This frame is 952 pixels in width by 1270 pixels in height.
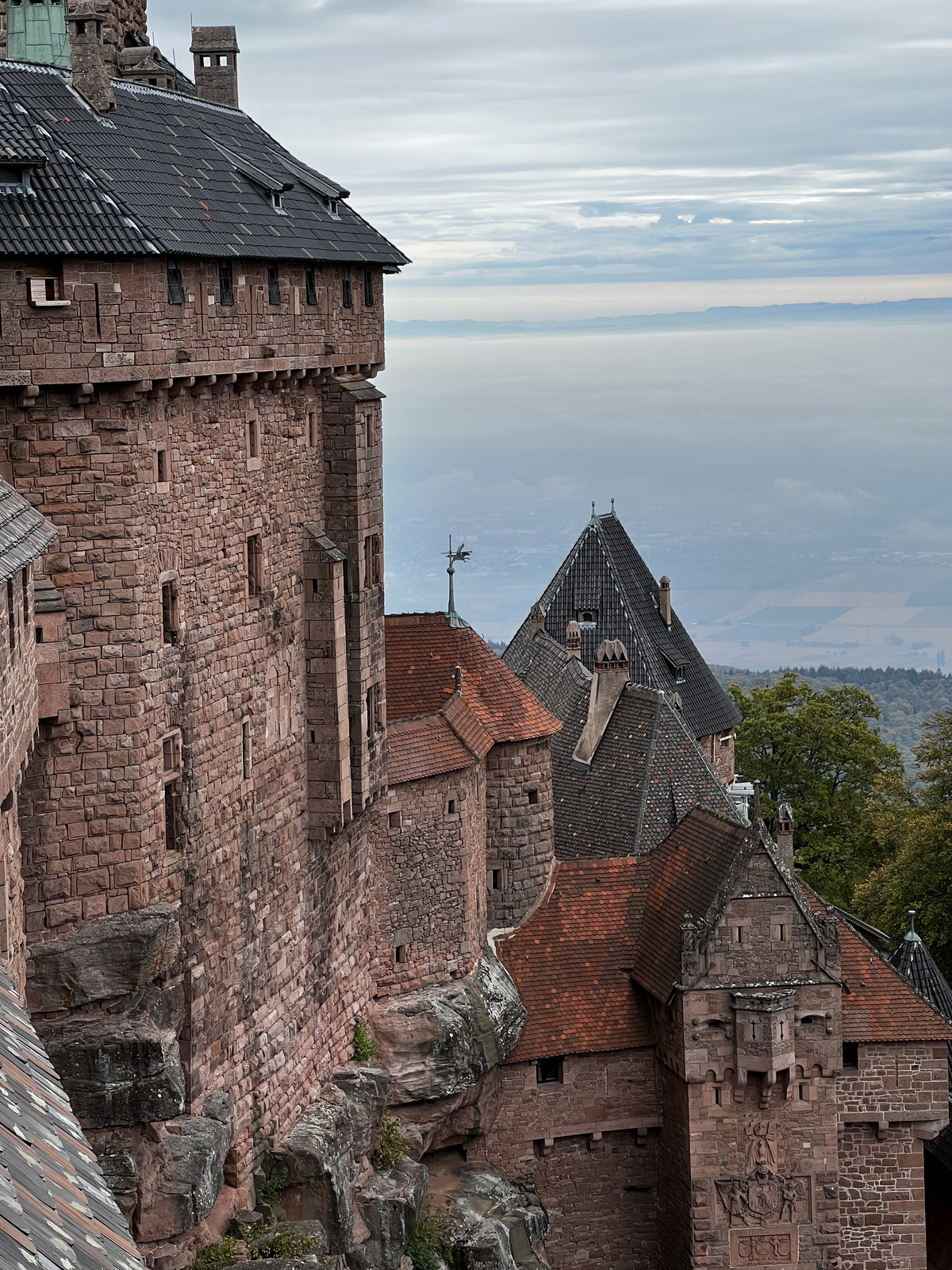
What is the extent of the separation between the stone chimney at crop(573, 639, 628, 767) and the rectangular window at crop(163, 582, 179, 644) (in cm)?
2123

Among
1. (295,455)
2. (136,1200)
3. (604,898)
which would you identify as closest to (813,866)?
(604,898)

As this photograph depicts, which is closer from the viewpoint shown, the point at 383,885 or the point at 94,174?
the point at 94,174

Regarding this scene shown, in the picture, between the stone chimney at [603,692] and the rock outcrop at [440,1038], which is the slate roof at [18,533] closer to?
the rock outcrop at [440,1038]

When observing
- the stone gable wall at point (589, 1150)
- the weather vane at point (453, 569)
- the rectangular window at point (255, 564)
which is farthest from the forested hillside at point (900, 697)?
the rectangular window at point (255, 564)

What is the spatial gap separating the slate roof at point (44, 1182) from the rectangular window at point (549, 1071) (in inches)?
947

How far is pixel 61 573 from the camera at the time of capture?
25.6 metres

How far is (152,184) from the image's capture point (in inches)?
1082

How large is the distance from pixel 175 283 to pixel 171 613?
420cm


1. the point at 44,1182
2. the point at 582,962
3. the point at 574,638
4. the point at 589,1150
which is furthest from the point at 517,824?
the point at 44,1182

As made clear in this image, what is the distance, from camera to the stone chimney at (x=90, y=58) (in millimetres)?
27531

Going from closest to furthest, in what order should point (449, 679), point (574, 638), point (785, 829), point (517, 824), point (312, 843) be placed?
point (312, 843) → point (449, 679) → point (517, 824) → point (785, 829) → point (574, 638)

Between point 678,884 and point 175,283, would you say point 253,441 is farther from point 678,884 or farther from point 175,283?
point 678,884

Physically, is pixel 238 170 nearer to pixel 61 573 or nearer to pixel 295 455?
pixel 295 455

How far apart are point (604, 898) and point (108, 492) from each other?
1854 cm
